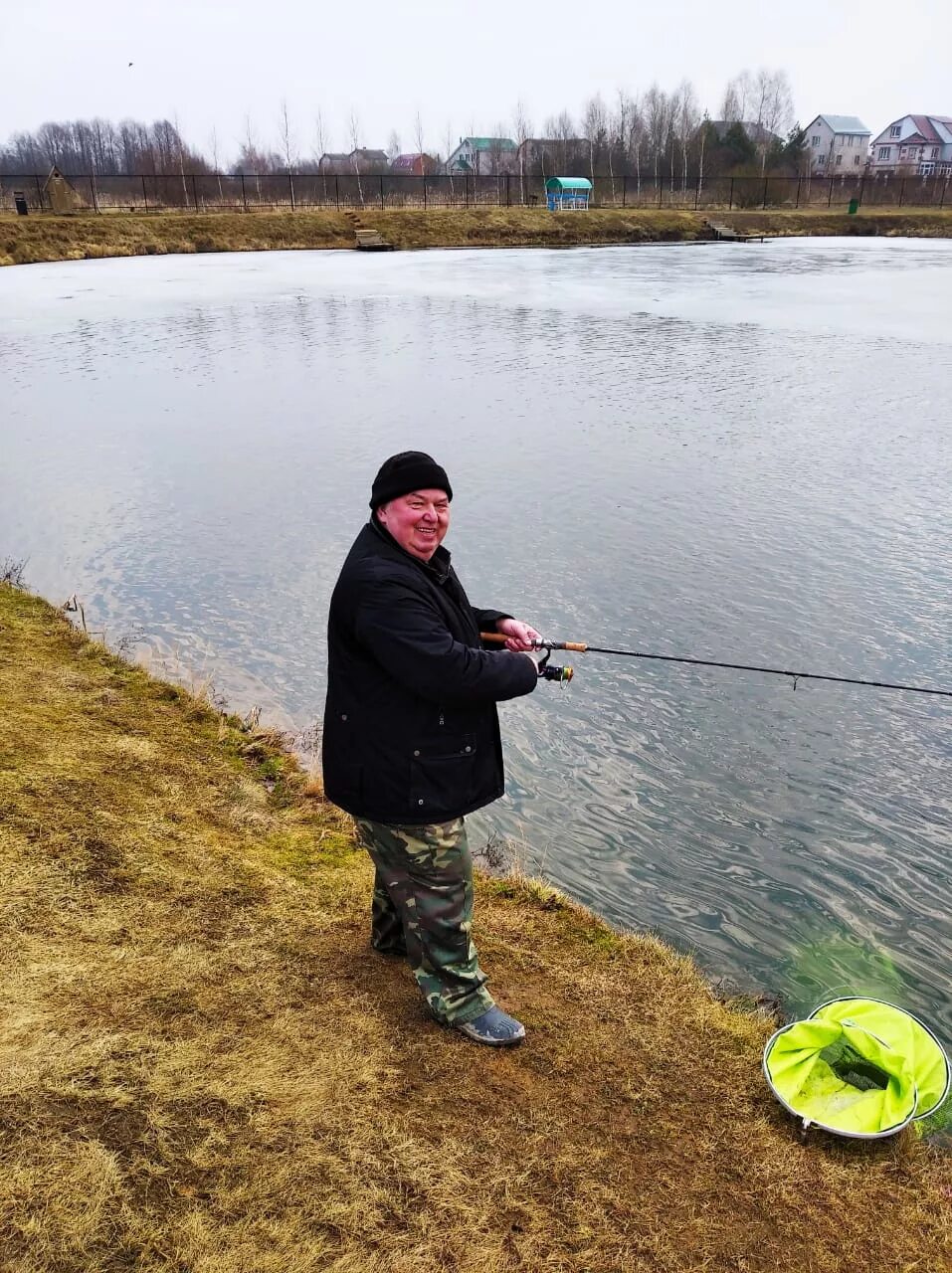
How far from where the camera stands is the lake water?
549 centimetres

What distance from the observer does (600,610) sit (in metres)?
8.47

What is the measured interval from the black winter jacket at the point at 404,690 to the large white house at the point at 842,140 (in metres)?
133

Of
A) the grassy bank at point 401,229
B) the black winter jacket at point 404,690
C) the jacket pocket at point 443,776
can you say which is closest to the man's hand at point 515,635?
the black winter jacket at point 404,690

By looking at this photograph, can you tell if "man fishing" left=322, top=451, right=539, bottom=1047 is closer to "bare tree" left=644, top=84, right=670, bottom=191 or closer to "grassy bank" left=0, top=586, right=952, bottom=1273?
"grassy bank" left=0, top=586, right=952, bottom=1273

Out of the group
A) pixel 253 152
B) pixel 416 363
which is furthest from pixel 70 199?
pixel 253 152

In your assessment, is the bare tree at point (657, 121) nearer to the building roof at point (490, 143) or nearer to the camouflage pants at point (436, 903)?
the building roof at point (490, 143)

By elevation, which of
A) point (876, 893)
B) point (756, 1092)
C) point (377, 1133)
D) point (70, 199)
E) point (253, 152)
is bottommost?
point (876, 893)

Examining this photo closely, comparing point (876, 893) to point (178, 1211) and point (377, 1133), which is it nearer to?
point (377, 1133)

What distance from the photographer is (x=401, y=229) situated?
54.8 m

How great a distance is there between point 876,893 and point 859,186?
288 ft

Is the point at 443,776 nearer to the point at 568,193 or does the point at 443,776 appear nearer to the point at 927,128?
the point at 568,193

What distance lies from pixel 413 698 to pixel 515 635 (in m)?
0.68

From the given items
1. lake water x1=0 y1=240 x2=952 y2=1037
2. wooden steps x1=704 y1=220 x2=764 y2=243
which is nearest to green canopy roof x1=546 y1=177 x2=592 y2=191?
wooden steps x1=704 y1=220 x2=764 y2=243

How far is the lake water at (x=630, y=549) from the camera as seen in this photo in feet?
18.0
